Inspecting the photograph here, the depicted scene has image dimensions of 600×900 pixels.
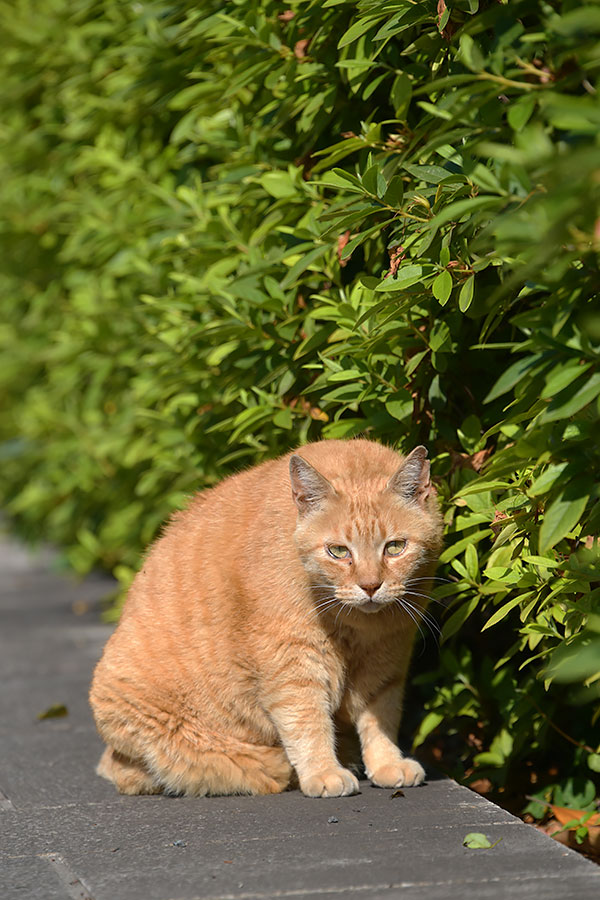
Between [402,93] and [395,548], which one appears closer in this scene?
[402,93]

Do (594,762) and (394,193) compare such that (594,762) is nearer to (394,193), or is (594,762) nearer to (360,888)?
(360,888)

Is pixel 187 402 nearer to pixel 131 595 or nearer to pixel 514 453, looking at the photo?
pixel 131 595

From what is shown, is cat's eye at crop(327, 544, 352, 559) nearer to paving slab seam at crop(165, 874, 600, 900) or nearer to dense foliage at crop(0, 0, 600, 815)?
dense foliage at crop(0, 0, 600, 815)

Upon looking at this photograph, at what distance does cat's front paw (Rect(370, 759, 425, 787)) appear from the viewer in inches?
135

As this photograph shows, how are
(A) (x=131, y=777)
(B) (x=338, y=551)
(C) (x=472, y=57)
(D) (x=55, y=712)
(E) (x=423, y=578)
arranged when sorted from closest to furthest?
1. (C) (x=472, y=57)
2. (B) (x=338, y=551)
3. (E) (x=423, y=578)
4. (A) (x=131, y=777)
5. (D) (x=55, y=712)

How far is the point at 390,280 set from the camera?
314cm

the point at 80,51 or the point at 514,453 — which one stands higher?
the point at 80,51

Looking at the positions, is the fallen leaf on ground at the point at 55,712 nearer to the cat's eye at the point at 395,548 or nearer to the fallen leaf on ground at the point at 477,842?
the cat's eye at the point at 395,548

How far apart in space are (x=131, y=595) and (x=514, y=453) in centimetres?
161

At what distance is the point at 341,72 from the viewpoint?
3.62m

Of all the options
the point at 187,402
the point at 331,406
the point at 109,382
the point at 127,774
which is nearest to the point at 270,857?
the point at 127,774

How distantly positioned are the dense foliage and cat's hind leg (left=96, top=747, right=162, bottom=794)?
1053mm

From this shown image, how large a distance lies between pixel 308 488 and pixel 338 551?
21 centimetres

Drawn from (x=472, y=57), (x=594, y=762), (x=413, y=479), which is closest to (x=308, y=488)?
(x=413, y=479)
